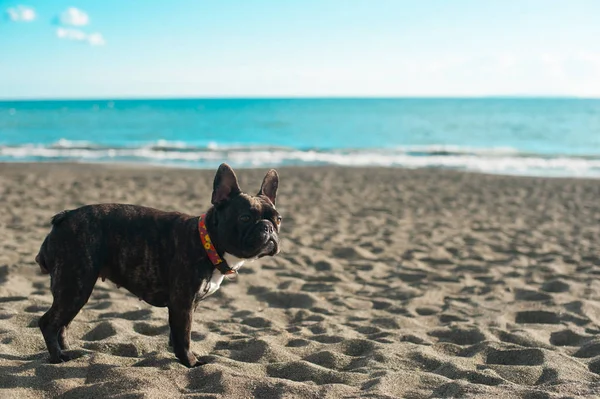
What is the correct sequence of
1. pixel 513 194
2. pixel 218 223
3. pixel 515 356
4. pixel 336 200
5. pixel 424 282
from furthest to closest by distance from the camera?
pixel 513 194
pixel 336 200
pixel 424 282
pixel 515 356
pixel 218 223

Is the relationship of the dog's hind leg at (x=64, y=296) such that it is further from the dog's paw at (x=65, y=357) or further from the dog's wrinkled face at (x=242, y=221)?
the dog's wrinkled face at (x=242, y=221)

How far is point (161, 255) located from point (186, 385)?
33.9 inches

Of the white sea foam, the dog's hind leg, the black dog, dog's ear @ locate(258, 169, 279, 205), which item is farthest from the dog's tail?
the white sea foam

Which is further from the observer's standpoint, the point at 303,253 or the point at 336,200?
the point at 336,200

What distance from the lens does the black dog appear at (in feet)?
12.4

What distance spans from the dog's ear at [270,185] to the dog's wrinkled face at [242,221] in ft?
0.88

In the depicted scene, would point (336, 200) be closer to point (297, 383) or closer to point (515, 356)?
point (515, 356)

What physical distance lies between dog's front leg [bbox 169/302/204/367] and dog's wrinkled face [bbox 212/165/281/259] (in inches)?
19.9

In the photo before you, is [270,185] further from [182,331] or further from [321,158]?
[321,158]

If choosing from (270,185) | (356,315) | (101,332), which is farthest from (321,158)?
(270,185)

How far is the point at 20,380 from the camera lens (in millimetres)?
3561

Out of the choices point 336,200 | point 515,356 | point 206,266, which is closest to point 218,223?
point 206,266

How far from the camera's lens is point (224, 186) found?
12.8 feet

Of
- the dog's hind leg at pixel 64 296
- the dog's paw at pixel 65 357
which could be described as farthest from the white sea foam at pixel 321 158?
the dog's hind leg at pixel 64 296
